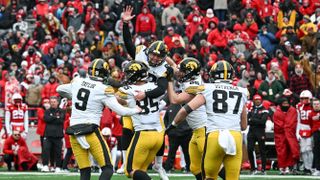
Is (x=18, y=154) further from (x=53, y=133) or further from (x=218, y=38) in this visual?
(x=218, y=38)

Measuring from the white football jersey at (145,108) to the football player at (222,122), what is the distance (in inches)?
36.8

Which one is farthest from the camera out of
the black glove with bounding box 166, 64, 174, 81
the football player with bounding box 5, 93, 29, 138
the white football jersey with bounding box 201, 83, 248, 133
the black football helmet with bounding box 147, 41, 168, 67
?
the football player with bounding box 5, 93, 29, 138

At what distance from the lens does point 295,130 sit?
19219 mm

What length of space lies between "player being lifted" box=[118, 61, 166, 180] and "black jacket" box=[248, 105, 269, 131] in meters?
6.67

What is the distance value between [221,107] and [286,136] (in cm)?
796

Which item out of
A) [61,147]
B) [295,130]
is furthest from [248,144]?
[61,147]

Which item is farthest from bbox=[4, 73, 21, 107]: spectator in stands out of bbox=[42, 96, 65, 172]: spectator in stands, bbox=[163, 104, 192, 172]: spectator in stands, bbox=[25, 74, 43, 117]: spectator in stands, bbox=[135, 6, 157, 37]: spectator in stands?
bbox=[163, 104, 192, 172]: spectator in stands

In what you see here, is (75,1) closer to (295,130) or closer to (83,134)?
(295,130)

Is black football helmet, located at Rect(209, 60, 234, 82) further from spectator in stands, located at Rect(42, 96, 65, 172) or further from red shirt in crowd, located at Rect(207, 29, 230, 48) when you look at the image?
red shirt in crowd, located at Rect(207, 29, 230, 48)

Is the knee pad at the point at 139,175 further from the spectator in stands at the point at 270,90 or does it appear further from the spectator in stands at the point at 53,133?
the spectator in stands at the point at 270,90

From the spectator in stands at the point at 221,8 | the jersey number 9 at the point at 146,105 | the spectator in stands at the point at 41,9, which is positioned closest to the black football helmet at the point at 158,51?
the jersey number 9 at the point at 146,105

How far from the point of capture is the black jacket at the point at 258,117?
62.4ft

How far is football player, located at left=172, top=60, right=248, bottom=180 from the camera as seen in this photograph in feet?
37.0

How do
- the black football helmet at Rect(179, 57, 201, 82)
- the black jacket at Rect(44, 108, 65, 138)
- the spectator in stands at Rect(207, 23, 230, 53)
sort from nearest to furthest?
1. the black football helmet at Rect(179, 57, 201, 82)
2. the black jacket at Rect(44, 108, 65, 138)
3. the spectator in stands at Rect(207, 23, 230, 53)
